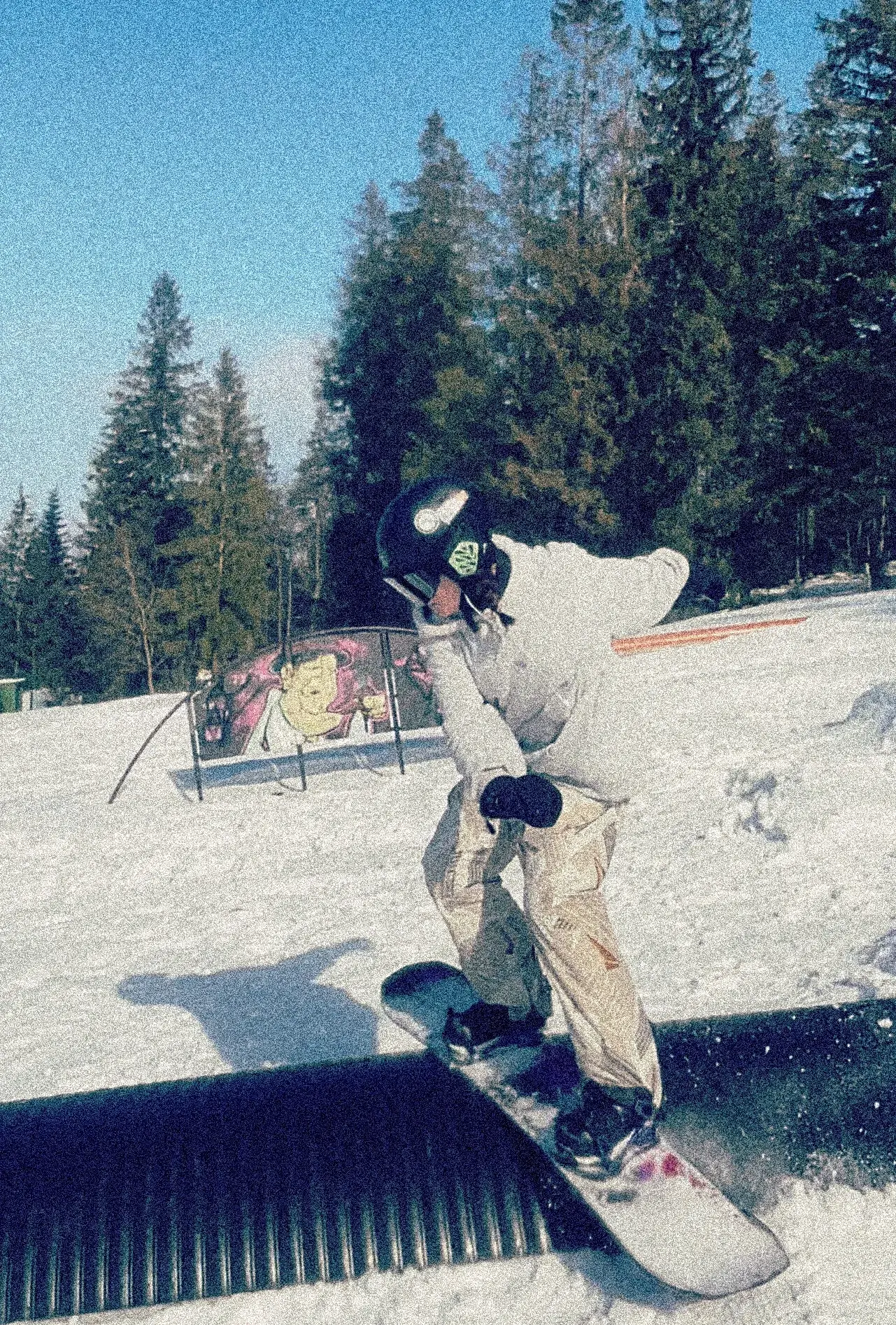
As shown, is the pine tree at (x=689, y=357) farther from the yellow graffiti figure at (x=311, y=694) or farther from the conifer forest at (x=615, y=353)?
the yellow graffiti figure at (x=311, y=694)

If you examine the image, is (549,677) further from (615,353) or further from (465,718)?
(615,353)

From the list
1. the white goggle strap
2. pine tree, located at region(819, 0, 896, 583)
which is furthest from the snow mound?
pine tree, located at region(819, 0, 896, 583)

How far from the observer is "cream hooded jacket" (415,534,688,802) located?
3258 millimetres

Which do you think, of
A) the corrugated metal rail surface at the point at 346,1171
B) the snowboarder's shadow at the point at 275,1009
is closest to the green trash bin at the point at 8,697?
the snowboarder's shadow at the point at 275,1009

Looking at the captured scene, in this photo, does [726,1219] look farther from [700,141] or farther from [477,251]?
[477,251]

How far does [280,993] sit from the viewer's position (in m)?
6.01

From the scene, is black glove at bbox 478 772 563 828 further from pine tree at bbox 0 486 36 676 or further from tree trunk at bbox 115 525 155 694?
pine tree at bbox 0 486 36 676

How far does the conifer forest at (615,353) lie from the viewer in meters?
27.3

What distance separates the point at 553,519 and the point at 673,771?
19.8 meters

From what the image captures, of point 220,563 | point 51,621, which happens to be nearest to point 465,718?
point 220,563

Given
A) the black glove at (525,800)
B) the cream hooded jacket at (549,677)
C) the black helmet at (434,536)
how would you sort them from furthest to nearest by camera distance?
the cream hooded jacket at (549,677), the black helmet at (434,536), the black glove at (525,800)

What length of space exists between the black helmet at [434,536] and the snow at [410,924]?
1921 millimetres

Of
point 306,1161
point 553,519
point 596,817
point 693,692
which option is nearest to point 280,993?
point 306,1161

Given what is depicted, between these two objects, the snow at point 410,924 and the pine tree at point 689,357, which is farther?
the pine tree at point 689,357
